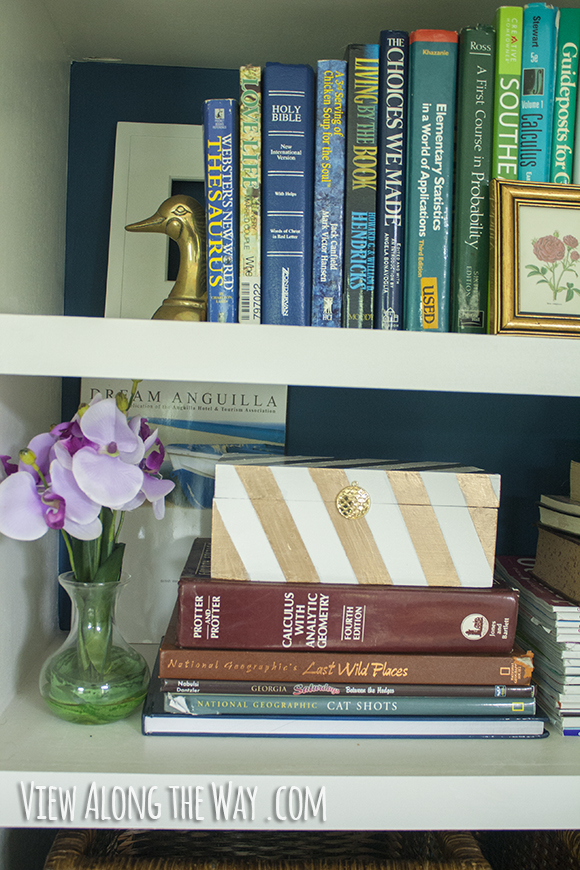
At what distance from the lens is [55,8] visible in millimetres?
813

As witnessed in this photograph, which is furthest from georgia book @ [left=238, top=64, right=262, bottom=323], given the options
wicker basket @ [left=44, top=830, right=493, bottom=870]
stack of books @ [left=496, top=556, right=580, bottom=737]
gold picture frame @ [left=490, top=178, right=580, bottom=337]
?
wicker basket @ [left=44, top=830, right=493, bottom=870]

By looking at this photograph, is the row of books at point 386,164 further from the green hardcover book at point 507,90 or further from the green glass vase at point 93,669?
the green glass vase at point 93,669

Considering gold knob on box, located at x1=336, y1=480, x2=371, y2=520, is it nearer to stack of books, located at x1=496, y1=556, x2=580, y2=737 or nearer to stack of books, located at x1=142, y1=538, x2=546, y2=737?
stack of books, located at x1=142, y1=538, x2=546, y2=737

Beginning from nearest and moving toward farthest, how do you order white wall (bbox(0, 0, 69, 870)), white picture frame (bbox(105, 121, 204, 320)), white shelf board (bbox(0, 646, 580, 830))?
white shelf board (bbox(0, 646, 580, 830))
white wall (bbox(0, 0, 69, 870))
white picture frame (bbox(105, 121, 204, 320))

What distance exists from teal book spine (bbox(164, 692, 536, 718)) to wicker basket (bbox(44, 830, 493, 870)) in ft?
0.51

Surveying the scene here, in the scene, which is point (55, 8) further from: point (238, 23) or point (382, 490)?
point (382, 490)

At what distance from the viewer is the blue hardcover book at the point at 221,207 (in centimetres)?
69

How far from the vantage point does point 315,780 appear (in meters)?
0.62

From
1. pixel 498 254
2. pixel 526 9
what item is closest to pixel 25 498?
pixel 498 254

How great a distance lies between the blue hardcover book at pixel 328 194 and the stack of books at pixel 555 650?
1.41ft

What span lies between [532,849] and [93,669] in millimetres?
630

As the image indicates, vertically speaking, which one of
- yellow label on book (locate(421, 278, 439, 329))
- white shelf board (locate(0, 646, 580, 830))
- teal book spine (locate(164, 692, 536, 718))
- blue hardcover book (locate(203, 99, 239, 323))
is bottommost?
white shelf board (locate(0, 646, 580, 830))

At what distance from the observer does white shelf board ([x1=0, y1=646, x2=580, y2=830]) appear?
0.61m

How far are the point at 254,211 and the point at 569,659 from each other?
63 centimetres
